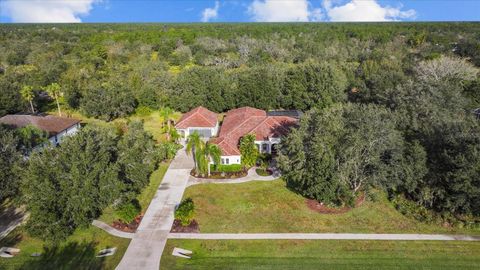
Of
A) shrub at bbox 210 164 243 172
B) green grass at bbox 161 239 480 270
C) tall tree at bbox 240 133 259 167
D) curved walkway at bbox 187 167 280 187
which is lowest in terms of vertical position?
green grass at bbox 161 239 480 270

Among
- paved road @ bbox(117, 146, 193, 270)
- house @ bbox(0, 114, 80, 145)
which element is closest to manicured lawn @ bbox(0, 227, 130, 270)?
paved road @ bbox(117, 146, 193, 270)

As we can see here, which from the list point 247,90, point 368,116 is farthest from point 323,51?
point 368,116

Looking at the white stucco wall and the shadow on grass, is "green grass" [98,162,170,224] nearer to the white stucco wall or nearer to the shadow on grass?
the shadow on grass

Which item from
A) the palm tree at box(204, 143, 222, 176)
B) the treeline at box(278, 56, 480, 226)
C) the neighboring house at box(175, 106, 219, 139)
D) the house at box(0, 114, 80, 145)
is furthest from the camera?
the neighboring house at box(175, 106, 219, 139)

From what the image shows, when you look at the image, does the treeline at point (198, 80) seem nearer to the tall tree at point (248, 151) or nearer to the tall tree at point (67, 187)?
the tall tree at point (248, 151)

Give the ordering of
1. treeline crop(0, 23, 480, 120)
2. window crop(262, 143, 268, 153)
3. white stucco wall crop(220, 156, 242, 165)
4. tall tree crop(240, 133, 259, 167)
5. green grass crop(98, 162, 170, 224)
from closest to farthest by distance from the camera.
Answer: green grass crop(98, 162, 170, 224) → tall tree crop(240, 133, 259, 167) → white stucco wall crop(220, 156, 242, 165) → window crop(262, 143, 268, 153) → treeline crop(0, 23, 480, 120)

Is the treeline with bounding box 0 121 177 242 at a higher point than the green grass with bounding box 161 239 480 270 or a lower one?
higher

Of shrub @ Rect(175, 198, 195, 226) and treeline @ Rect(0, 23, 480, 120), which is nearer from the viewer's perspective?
shrub @ Rect(175, 198, 195, 226)
